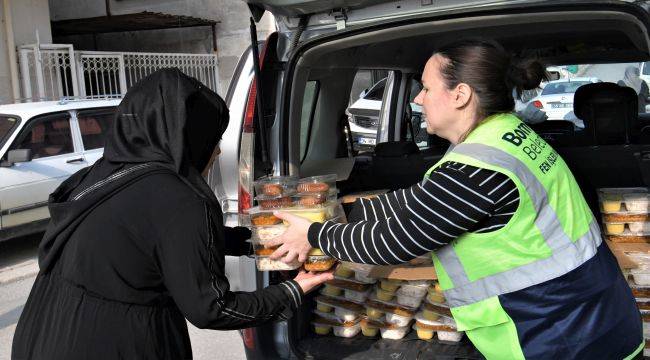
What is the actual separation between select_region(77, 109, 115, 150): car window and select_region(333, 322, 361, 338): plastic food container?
19.9ft

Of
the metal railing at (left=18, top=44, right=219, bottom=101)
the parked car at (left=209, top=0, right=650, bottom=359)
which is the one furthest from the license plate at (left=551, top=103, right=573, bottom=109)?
the metal railing at (left=18, top=44, right=219, bottom=101)

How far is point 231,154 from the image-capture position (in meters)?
3.68

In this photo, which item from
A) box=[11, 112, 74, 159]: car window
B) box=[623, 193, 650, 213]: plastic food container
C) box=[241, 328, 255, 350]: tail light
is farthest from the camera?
A: box=[11, 112, 74, 159]: car window

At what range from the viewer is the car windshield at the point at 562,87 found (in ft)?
16.7

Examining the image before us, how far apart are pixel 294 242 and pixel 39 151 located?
21.8ft

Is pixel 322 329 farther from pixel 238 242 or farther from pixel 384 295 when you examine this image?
pixel 238 242

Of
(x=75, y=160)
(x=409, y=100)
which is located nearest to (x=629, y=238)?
(x=409, y=100)

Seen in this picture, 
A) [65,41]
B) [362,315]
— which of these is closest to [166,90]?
[362,315]

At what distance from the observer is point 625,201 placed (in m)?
3.03

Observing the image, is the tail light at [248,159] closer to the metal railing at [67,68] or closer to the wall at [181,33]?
the metal railing at [67,68]

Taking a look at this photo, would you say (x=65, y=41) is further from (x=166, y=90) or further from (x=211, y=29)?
(x=166, y=90)

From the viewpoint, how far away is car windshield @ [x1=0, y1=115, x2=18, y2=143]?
7570mm

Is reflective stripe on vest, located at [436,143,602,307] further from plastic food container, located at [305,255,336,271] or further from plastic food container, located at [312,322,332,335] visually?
plastic food container, located at [312,322,332,335]

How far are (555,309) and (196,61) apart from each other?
1421cm
